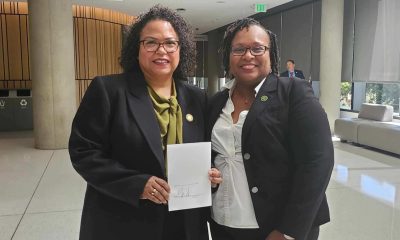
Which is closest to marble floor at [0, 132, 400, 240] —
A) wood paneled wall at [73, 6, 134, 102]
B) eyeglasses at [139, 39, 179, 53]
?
eyeglasses at [139, 39, 179, 53]

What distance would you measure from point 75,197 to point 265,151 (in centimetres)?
392

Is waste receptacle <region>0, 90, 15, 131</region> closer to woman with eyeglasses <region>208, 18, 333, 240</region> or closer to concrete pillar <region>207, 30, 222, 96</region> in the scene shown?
woman with eyeglasses <region>208, 18, 333, 240</region>

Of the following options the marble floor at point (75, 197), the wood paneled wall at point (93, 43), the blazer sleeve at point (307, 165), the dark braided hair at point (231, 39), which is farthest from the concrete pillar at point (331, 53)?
the blazer sleeve at point (307, 165)

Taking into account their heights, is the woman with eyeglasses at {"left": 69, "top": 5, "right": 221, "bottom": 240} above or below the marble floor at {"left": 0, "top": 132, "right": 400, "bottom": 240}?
above

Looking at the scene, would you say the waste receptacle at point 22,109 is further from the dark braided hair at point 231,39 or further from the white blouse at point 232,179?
the white blouse at point 232,179

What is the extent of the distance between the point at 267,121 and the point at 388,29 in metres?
9.52

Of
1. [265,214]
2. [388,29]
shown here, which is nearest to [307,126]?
[265,214]

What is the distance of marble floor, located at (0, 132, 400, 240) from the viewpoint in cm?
379

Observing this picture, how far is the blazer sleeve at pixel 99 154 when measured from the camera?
5.18 feet

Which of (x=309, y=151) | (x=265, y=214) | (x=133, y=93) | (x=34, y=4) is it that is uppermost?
(x=34, y=4)

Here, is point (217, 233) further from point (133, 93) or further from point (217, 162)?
point (133, 93)

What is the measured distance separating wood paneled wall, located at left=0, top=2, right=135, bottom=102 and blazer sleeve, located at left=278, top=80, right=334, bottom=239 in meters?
10.4

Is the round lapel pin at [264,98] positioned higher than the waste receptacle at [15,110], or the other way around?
the round lapel pin at [264,98]

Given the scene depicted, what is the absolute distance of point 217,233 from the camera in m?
1.81
